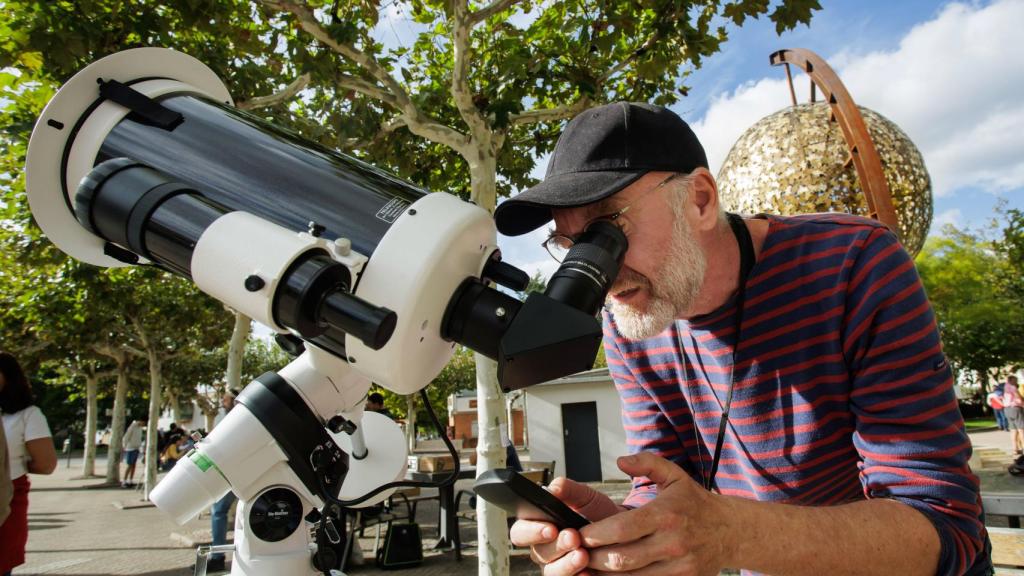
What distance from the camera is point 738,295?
1.79 meters

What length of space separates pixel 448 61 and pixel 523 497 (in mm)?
7352

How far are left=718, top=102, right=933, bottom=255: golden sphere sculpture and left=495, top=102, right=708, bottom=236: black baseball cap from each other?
0.98 meters

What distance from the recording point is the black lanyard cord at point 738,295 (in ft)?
5.74

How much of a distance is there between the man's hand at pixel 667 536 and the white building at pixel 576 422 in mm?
16647

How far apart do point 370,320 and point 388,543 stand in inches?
305

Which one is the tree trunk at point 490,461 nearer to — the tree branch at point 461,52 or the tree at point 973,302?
the tree branch at point 461,52

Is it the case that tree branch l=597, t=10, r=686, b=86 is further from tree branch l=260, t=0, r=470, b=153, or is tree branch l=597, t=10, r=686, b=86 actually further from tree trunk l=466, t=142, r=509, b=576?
tree trunk l=466, t=142, r=509, b=576

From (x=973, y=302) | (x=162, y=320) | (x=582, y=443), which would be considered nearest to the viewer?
(x=162, y=320)

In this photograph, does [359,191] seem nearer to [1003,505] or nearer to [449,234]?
[449,234]

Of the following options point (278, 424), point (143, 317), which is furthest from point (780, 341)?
point (143, 317)

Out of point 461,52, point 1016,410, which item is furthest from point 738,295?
point 1016,410

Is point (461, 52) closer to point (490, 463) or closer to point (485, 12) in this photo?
point (485, 12)

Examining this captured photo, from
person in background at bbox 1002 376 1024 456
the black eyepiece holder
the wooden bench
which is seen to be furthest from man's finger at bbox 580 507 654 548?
person in background at bbox 1002 376 1024 456

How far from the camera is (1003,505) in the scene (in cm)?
301
